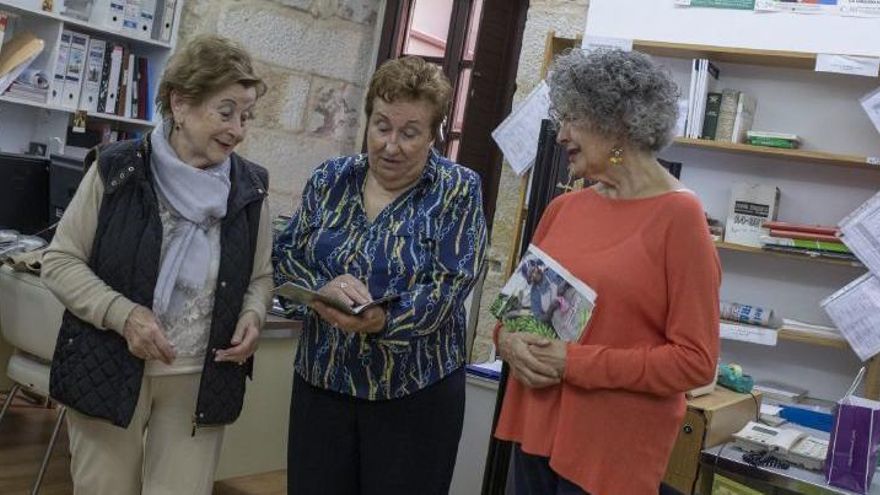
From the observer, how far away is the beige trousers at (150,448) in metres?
1.73

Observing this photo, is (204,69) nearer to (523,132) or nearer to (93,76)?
(523,132)

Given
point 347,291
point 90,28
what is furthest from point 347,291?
point 90,28

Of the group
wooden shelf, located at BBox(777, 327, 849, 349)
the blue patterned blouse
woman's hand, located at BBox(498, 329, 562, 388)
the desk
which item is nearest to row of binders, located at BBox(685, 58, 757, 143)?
wooden shelf, located at BBox(777, 327, 849, 349)

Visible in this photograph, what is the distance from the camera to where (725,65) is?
3.69 meters

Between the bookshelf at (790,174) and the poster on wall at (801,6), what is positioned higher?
the poster on wall at (801,6)

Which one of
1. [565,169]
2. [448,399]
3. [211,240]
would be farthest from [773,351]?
[211,240]

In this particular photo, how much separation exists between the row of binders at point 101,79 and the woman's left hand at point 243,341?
269cm

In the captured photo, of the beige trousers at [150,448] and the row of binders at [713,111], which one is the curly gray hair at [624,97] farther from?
the row of binders at [713,111]

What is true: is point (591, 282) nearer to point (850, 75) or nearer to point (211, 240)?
point (211, 240)

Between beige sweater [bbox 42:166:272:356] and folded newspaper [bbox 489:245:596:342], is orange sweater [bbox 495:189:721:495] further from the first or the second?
beige sweater [bbox 42:166:272:356]

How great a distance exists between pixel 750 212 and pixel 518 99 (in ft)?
3.94

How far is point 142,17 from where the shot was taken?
4.32 m

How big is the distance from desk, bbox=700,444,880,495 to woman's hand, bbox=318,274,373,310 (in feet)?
3.42

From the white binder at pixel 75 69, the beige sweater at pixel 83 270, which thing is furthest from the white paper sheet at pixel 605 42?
the beige sweater at pixel 83 270
